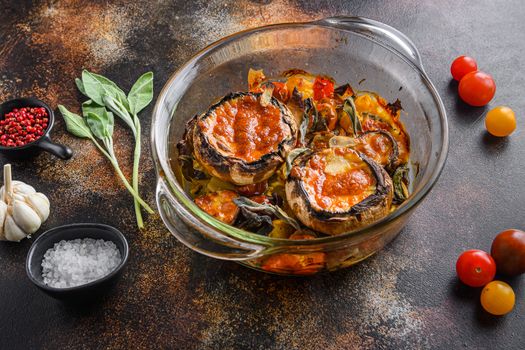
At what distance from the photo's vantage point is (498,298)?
2.59 m

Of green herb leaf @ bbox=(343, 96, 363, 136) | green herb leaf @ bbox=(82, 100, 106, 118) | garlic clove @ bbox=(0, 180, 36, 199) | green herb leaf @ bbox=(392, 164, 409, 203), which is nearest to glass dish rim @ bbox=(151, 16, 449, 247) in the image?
green herb leaf @ bbox=(392, 164, 409, 203)

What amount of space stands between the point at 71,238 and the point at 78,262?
0.51 ft

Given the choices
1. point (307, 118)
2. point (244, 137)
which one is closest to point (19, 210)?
point (244, 137)

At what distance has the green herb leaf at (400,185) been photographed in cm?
260

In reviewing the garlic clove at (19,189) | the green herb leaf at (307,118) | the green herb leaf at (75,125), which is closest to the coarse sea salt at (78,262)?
the garlic clove at (19,189)

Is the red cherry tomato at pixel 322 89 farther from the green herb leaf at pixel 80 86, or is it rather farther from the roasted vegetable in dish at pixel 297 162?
the green herb leaf at pixel 80 86

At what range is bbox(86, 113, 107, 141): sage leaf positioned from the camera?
126 inches

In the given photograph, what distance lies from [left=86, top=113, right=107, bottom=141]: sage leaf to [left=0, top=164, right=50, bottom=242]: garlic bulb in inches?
17.9

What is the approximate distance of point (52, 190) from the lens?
3.09m

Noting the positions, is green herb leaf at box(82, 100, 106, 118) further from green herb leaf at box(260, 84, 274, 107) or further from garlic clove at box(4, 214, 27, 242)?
green herb leaf at box(260, 84, 274, 107)

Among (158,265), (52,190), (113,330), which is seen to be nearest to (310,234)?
(158,265)

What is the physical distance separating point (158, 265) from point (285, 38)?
4.13ft

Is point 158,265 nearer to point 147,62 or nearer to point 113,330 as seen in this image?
point 113,330

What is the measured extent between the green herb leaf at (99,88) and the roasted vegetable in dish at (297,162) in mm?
693
